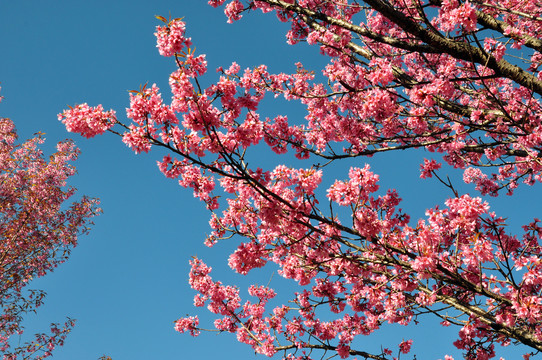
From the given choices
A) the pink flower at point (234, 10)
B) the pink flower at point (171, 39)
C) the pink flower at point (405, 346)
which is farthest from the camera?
the pink flower at point (405, 346)

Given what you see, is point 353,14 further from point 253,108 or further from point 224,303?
point 224,303

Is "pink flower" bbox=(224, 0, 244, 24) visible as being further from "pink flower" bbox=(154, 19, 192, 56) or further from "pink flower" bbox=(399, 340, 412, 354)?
"pink flower" bbox=(399, 340, 412, 354)

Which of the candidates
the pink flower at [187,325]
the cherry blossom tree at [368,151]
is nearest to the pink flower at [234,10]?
the cherry blossom tree at [368,151]

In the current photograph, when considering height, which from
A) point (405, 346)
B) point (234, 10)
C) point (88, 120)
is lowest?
point (405, 346)

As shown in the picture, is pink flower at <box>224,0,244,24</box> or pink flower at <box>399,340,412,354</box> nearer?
pink flower at <box>224,0,244,24</box>

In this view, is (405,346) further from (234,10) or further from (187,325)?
(234,10)

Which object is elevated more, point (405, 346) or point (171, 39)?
point (171, 39)

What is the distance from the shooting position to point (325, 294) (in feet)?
23.8

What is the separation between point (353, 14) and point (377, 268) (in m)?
5.17

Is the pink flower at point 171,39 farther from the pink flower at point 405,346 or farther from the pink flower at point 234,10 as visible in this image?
the pink flower at point 405,346

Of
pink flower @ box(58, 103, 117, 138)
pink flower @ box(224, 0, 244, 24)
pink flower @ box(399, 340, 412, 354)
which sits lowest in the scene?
pink flower @ box(399, 340, 412, 354)

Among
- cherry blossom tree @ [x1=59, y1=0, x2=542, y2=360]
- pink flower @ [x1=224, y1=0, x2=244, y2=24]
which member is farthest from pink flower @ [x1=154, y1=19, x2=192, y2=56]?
pink flower @ [x1=224, y1=0, x2=244, y2=24]

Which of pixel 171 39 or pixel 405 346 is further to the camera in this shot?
pixel 405 346

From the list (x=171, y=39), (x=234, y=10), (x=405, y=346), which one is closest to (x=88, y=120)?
(x=171, y=39)
